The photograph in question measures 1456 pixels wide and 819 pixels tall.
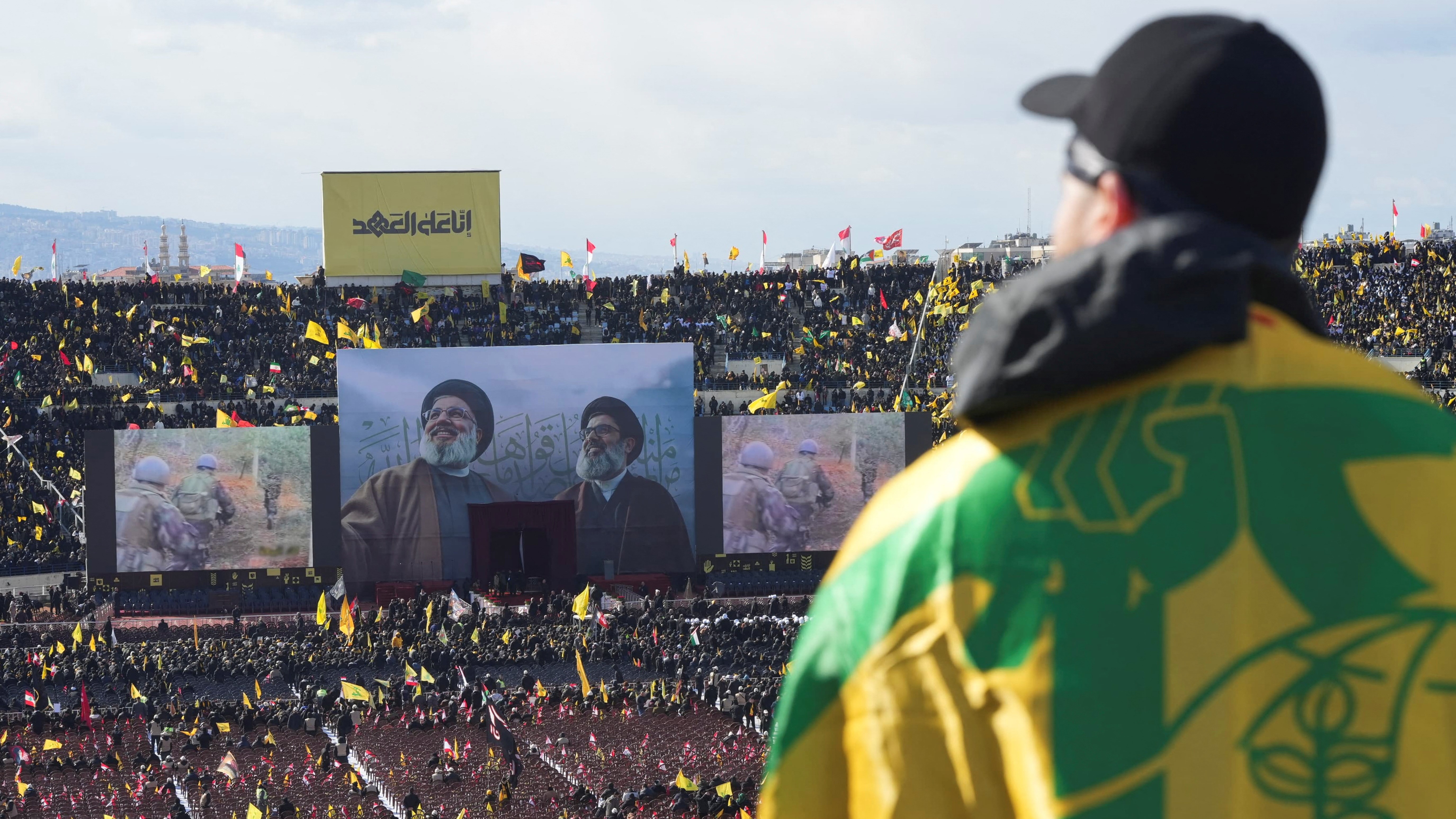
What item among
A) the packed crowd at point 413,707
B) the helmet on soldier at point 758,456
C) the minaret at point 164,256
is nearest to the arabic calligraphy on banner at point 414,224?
the helmet on soldier at point 758,456

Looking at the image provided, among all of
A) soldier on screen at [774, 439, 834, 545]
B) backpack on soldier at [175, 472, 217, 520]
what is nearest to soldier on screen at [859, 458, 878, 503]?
soldier on screen at [774, 439, 834, 545]

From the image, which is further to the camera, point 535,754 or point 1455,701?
point 535,754

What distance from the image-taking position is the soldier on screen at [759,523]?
3925cm

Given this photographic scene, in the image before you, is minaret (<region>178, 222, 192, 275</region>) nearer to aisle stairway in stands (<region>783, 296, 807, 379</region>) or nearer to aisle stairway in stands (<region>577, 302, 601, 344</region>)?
aisle stairway in stands (<region>577, 302, 601, 344</region>)

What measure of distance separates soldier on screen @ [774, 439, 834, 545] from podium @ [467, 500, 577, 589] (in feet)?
19.1

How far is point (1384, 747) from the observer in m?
1.74

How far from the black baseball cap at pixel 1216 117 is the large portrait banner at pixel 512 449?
3703 cm

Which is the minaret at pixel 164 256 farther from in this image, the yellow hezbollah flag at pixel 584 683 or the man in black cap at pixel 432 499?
the yellow hezbollah flag at pixel 584 683

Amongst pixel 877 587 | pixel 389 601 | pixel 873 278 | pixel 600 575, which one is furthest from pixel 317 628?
pixel 877 587

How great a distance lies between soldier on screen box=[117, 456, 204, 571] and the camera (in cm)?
3806

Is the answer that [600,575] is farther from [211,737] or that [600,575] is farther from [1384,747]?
[1384,747]

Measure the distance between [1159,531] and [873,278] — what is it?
48.8 m

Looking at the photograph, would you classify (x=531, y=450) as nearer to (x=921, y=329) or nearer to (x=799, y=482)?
(x=799, y=482)

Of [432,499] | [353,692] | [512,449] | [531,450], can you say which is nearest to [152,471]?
[432,499]
